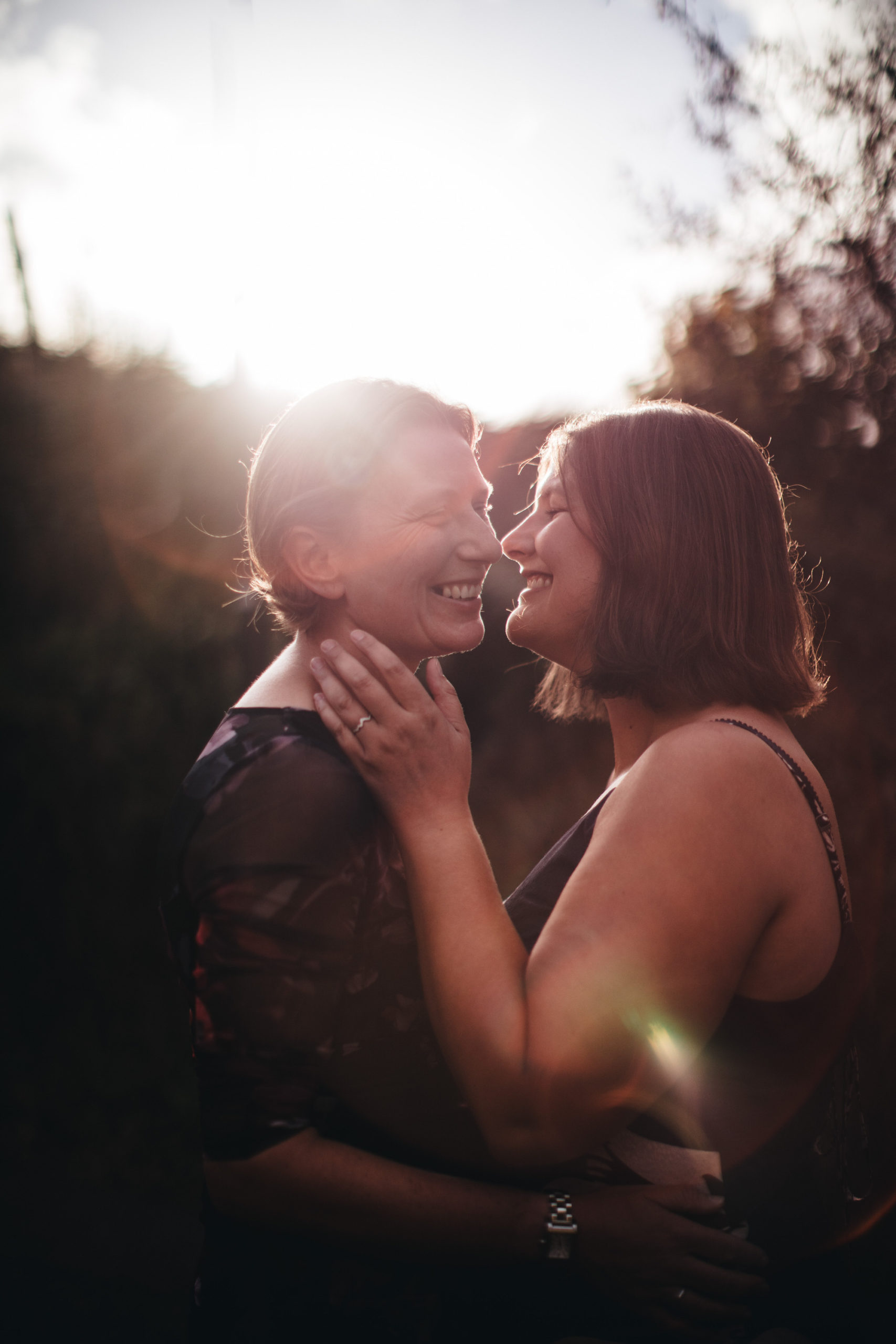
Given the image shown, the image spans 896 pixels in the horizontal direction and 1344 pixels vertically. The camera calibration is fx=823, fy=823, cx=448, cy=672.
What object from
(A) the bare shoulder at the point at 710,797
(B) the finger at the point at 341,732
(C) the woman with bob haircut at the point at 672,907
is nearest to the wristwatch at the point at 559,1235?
(C) the woman with bob haircut at the point at 672,907

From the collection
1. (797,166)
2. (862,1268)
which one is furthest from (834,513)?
(862,1268)

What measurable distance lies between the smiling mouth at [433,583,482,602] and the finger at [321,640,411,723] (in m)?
0.39

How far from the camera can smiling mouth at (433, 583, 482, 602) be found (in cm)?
216

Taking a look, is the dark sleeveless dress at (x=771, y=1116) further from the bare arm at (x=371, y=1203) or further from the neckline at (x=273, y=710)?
the neckline at (x=273, y=710)

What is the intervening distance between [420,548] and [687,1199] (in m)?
1.55

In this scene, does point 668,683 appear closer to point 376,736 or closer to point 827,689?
point 376,736

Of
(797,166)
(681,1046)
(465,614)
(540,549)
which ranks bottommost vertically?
(681,1046)

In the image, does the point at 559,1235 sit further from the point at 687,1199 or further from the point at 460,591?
the point at 460,591

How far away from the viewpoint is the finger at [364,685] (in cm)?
174

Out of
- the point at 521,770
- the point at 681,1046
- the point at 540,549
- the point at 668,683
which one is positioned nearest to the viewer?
the point at 681,1046

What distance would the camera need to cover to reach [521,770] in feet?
15.6

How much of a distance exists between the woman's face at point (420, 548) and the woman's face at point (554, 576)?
0.20 m

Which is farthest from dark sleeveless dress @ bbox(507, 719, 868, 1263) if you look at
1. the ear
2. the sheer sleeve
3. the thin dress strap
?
the ear

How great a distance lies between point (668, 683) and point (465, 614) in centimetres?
55
